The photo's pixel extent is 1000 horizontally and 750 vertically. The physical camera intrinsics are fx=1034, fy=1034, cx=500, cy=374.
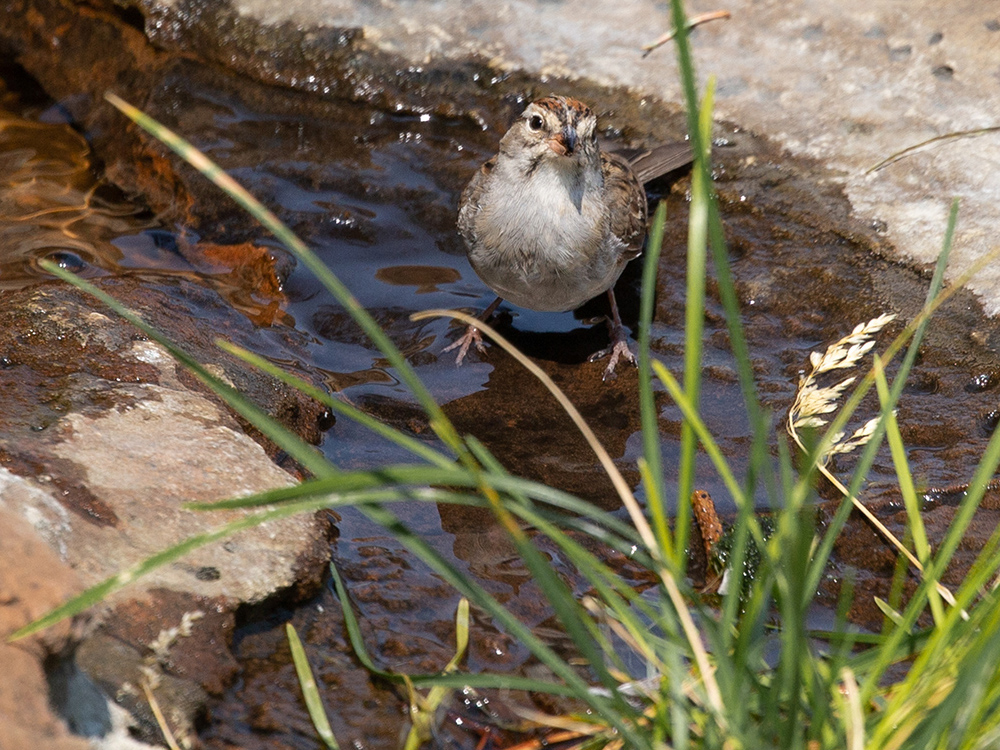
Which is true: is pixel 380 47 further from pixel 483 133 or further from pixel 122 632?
pixel 122 632

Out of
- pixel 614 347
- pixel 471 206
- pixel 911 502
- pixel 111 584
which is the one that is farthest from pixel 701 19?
pixel 111 584

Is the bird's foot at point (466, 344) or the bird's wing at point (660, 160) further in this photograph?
the bird's wing at point (660, 160)

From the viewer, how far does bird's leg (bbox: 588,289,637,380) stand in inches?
194

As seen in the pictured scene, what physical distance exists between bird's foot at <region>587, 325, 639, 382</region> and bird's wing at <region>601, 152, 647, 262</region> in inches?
14.8

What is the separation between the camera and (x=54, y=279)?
484cm

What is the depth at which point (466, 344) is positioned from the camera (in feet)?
16.3

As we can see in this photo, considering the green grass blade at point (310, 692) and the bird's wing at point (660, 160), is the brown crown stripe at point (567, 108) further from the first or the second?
the green grass blade at point (310, 692)

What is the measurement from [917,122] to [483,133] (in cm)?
237

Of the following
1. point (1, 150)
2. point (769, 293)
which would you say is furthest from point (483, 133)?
point (1, 150)

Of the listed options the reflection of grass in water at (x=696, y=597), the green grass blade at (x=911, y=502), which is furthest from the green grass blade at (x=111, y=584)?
the green grass blade at (x=911, y=502)

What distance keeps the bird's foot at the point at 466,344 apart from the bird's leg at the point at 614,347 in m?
0.55

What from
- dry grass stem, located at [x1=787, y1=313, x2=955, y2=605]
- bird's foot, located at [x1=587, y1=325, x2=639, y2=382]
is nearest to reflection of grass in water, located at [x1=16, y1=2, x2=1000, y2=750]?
dry grass stem, located at [x1=787, y1=313, x2=955, y2=605]

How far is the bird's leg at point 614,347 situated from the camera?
4930 mm

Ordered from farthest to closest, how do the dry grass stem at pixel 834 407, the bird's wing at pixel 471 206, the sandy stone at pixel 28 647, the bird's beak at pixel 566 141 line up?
1. the bird's wing at pixel 471 206
2. the bird's beak at pixel 566 141
3. the dry grass stem at pixel 834 407
4. the sandy stone at pixel 28 647
